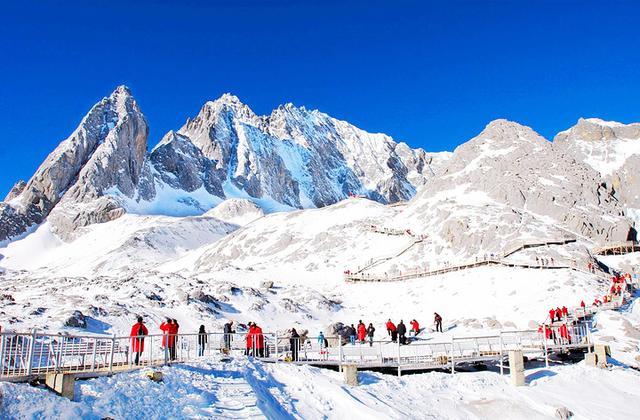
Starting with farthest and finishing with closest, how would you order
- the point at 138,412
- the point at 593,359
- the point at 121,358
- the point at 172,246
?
the point at 172,246, the point at 593,359, the point at 121,358, the point at 138,412

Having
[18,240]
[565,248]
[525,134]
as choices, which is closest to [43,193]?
[18,240]

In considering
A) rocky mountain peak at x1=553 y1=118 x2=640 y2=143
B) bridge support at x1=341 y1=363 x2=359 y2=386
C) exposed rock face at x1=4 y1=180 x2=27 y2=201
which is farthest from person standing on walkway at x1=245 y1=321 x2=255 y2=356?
exposed rock face at x1=4 y1=180 x2=27 y2=201

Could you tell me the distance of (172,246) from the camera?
124250 millimetres

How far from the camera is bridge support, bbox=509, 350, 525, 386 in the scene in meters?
24.7

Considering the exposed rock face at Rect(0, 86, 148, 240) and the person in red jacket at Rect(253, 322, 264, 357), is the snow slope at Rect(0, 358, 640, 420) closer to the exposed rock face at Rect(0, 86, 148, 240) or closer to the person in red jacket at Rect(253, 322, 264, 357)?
the person in red jacket at Rect(253, 322, 264, 357)

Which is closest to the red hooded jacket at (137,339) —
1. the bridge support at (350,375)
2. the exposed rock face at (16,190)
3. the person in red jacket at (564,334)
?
the bridge support at (350,375)

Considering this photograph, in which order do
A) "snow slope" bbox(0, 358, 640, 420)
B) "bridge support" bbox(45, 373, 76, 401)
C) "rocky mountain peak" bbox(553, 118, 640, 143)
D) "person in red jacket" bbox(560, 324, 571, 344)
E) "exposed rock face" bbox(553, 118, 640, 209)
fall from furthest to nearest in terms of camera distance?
"rocky mountain peak" bbox(553, 118, 640, 143) → "exposed rock face" bbox(553, 118, 640, 209) → "person in red jacket" bbox(560, 324, 571, 344) → "snow slope" bbox(0, 358, 640, 420) → "bridge support" bbox(45, 373, 76, 401)

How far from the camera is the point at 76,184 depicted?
6954 inches

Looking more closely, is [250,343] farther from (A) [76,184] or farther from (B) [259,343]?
(A) [76,184]

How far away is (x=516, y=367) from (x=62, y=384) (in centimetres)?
1969

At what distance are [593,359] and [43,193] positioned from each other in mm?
178782

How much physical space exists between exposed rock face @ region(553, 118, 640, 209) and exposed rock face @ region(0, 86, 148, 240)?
393 feet

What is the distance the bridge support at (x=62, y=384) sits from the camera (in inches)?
464

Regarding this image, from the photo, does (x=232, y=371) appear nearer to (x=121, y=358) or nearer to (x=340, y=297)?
(x=121, y=358)
